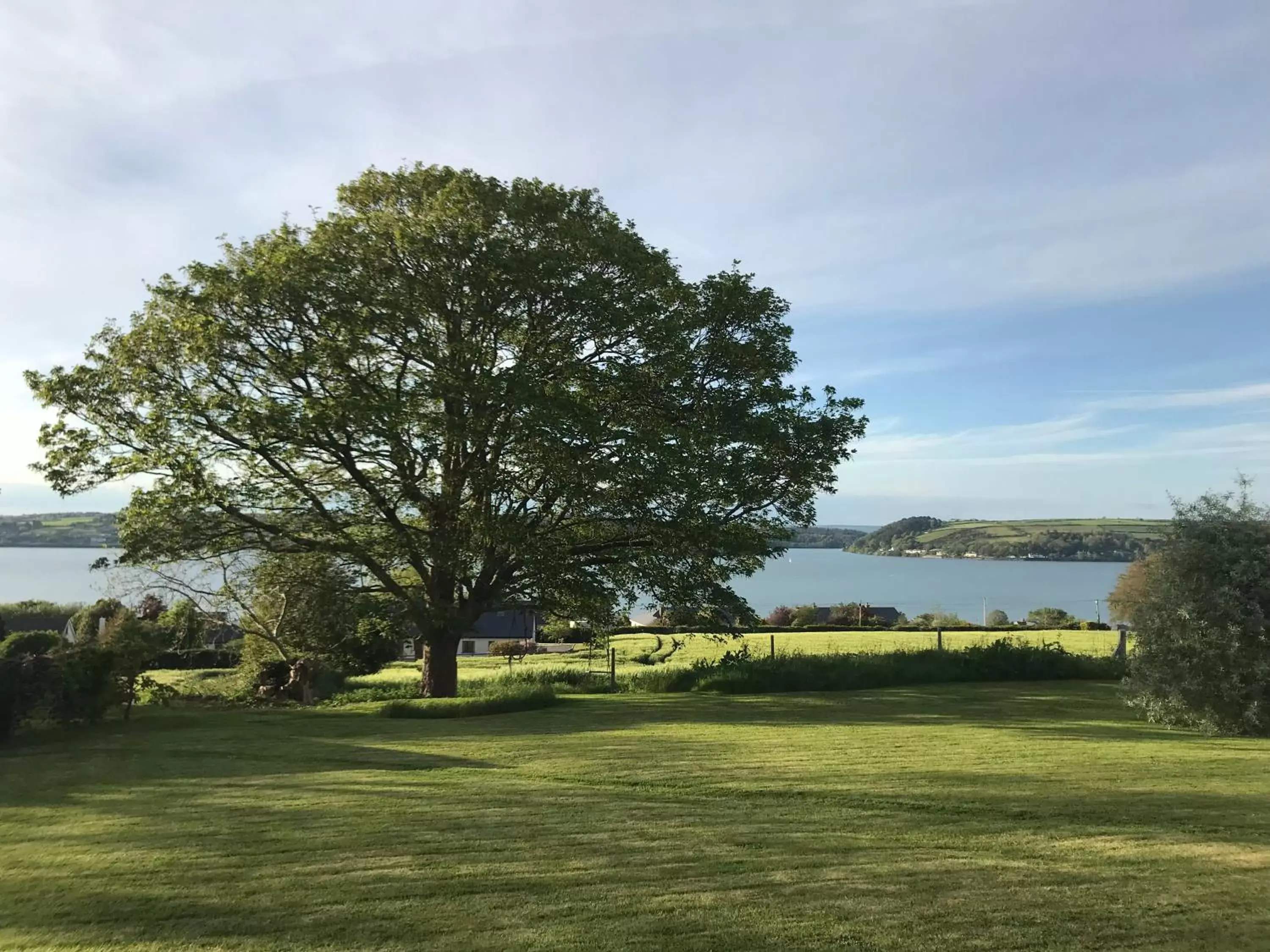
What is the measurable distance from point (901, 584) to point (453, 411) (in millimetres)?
128370

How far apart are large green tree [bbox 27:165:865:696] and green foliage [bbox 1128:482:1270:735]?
8.00 meters

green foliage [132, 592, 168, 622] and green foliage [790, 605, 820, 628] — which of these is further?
green foliage [790, 605, 820, 628]

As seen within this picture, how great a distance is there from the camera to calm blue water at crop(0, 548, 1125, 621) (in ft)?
240

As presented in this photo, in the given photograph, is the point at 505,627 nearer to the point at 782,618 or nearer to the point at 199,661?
the point at 782,618

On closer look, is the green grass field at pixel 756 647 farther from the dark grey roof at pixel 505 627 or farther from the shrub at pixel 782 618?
the dark grey roof at pixel 505 627

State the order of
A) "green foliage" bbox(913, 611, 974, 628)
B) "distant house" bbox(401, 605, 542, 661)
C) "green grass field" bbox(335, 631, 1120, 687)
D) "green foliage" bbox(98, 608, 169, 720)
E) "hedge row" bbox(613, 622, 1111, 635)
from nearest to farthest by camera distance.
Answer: "green foliage" bbox(98, 608, 169, 720) < "green grass field" bbox(335, 631, 1120, 687) < "hedge row" bbox(613, 622, 1111, 635) < "green foliage" bbox(913, 611, 974, 628) < "distant house" bbox(401, 605, 542, 661)

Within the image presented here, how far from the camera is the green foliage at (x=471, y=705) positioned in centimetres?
1503

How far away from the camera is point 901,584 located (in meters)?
135

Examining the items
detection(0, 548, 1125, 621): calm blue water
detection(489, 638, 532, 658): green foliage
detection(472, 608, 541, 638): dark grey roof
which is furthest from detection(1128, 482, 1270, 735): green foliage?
detection(472, 608, 541, 638): dark grey roof

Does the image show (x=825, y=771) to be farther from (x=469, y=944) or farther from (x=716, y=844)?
(x=469, y=944)

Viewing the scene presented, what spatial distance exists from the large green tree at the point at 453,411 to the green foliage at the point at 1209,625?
8.00 meters

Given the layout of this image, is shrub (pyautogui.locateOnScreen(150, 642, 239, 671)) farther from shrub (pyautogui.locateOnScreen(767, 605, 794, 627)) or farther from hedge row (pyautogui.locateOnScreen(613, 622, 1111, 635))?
shrub (pyautogui.locateOnScreen(767, 605, 794, 627))

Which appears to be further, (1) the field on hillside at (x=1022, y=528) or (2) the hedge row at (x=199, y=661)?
(1) the field on hillside at (x=1022, y=528)

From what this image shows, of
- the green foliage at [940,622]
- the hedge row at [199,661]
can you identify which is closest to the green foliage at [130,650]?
the hedge row at [199,661]
